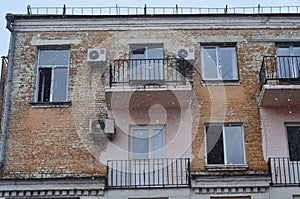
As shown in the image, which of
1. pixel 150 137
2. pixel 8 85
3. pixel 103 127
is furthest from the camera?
pixel 8 85

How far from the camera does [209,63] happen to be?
15781 millimetres

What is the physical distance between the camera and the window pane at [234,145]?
1455cm

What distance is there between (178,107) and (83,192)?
3.35m


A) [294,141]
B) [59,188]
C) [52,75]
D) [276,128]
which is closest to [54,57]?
[52,75]

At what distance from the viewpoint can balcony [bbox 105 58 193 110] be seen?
14602 mm

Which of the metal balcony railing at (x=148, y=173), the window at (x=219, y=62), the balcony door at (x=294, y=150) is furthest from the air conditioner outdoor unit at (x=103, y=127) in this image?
the balcony door at (x=294, y=150)

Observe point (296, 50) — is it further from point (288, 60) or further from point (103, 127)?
point (103, 127)

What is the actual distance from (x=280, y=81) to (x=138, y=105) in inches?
148

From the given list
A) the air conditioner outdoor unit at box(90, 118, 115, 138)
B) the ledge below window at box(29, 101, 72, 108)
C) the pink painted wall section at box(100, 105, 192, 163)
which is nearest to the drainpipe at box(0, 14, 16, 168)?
the ledge below window at box(29, 101, 72, 108)

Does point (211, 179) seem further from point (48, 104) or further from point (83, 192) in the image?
point (48, 104)

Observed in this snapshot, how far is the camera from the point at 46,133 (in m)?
14.8

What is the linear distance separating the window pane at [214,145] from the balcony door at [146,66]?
1968 mm

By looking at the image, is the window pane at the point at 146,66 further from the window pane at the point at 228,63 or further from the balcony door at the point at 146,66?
the window pane at the point at 228,63

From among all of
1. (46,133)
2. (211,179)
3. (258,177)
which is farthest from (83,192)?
(258,177)
